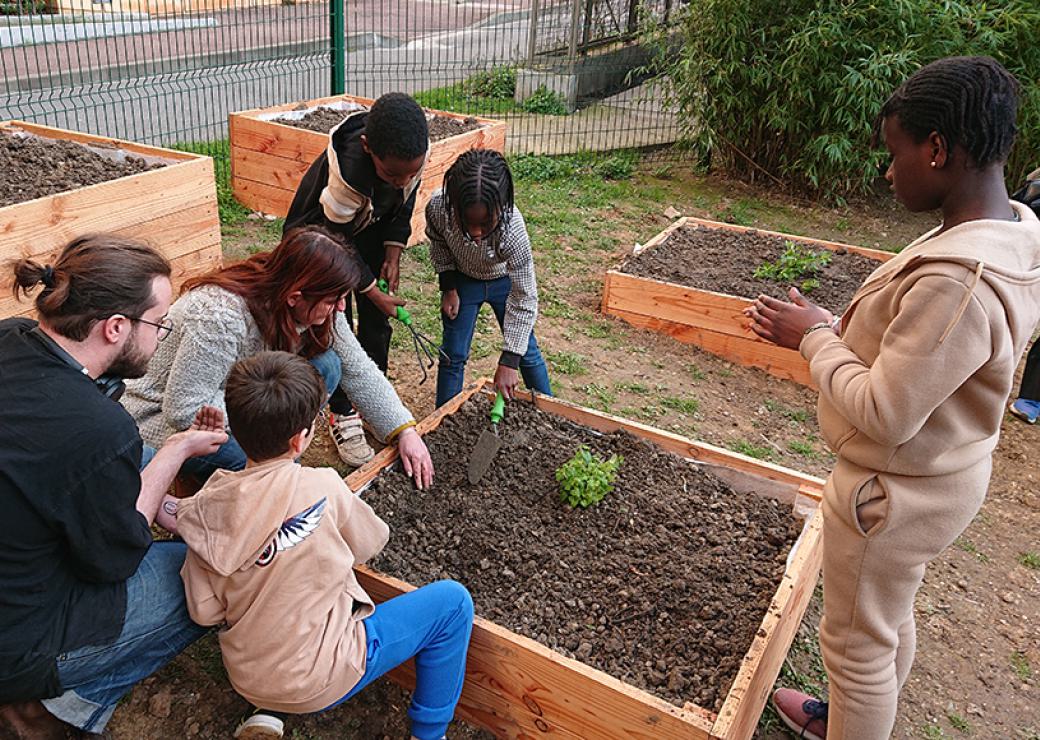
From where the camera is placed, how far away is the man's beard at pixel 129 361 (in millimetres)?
1917

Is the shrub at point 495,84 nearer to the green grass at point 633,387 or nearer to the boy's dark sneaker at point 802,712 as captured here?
the green grass at point 633,387

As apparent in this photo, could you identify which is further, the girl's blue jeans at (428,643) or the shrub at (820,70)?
the shrub at (820,70)

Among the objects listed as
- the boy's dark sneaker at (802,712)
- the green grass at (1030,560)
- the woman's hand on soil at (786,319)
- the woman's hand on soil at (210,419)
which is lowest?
the green grass at (1030,560)

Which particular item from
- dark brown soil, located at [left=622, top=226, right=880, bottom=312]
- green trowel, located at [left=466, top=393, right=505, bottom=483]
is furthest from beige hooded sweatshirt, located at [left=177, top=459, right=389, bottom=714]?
dark brown soil, located at [left=622, top=226, right=880, bottom=312]

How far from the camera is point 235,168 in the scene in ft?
20.0

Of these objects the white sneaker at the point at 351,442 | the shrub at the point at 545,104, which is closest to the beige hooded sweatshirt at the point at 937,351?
the white sneaker at the point at 351,442

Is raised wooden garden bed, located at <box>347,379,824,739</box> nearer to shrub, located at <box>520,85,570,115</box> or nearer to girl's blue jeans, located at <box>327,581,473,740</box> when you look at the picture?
girl's blue jeans, located at <box>327,581,473,740</box>

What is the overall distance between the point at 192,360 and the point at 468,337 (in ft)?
4.14

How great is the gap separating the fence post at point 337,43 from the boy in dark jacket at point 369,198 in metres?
3.53

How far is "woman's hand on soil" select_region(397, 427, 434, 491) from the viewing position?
2861 millimetres

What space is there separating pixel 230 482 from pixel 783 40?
22.3ft

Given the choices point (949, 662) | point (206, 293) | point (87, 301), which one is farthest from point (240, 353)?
point (949, 662)

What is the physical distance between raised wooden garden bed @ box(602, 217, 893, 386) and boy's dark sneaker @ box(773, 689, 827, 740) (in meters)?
2.28

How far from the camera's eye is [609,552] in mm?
2680
